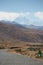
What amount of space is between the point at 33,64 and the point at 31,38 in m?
148

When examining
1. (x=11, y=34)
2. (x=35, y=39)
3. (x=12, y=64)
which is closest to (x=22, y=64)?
(x=12, y=64)

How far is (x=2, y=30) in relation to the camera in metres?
197

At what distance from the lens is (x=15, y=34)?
19000 cm

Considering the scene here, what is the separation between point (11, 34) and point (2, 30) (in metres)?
11.7

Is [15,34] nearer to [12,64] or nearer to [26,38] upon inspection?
[26,38]

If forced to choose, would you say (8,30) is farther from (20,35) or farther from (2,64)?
(2,64)

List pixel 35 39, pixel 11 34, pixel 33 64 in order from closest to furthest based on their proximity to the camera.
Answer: pixel 33 64 < pixel 35 39 < pixel 11 34

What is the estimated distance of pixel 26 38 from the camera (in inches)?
7018

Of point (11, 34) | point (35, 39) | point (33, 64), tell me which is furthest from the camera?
point (11, 34)

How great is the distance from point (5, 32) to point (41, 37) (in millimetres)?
31056

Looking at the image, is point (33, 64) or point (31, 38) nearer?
point (33, 64)

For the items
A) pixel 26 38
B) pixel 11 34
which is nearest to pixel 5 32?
pixel 11 34

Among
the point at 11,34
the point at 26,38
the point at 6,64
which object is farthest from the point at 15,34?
the point at 6,64

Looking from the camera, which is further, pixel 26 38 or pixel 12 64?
pixel 26 38
